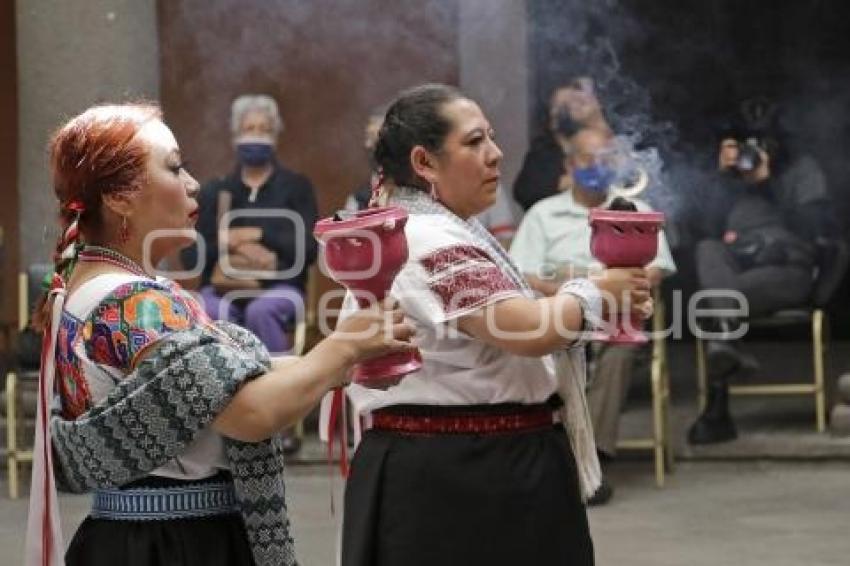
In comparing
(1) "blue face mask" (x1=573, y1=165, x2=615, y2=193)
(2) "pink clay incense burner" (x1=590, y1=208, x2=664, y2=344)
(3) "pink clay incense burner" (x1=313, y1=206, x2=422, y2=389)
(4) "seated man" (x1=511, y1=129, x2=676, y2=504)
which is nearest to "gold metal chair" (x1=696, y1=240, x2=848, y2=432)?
(4) "seated man" (x1=511, y1=129, x2=676, y2=504)

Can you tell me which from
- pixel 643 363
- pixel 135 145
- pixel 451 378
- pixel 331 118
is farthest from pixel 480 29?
pixel 135 145

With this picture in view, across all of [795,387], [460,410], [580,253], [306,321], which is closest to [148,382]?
[460,410]

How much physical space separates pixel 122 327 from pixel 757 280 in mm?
5688

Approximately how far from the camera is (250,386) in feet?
9.86

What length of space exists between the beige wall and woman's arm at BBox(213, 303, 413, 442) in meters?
5.52

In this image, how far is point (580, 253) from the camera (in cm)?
781

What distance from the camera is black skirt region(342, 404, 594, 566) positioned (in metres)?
4.01

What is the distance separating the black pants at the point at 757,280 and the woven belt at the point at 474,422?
14.3 feet

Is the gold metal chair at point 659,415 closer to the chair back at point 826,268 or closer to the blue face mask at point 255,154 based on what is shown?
the chair back at point 826,268

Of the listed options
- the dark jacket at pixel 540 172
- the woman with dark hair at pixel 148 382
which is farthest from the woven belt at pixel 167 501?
the dark jacket at pixel 540 172

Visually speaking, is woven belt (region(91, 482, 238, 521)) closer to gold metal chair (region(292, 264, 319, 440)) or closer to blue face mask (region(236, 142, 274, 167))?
gold metal chair (region(292, 264, 319, 440))

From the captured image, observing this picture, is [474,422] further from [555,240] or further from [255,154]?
[255,154]

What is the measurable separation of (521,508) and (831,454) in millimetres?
4499

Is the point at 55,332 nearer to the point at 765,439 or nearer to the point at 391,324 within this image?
the point at 391,324
